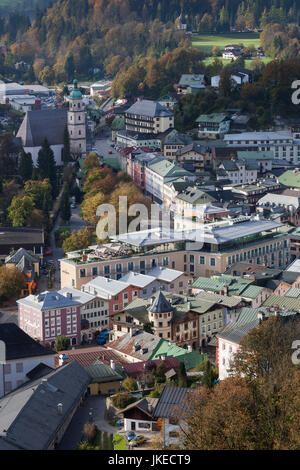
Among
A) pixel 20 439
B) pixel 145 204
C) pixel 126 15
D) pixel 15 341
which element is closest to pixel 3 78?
pixel 126 15

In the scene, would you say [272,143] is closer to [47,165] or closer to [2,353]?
[47,165]

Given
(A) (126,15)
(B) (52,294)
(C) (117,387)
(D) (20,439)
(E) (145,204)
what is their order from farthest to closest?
(A) (126,15) < (E) (145,204) < (B) (52,294) < (C) (117,387) < (D) (20,439)

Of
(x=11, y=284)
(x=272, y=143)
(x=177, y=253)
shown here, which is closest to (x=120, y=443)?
(x=177, y=253)

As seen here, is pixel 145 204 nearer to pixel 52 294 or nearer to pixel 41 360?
pixel 52 294

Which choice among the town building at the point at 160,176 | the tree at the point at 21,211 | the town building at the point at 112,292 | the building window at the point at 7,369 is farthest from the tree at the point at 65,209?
the building window at the point at 7,369

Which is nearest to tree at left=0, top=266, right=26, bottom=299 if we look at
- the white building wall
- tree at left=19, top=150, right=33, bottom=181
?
the white building wall

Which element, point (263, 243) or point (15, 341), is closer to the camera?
point (15, 341)
